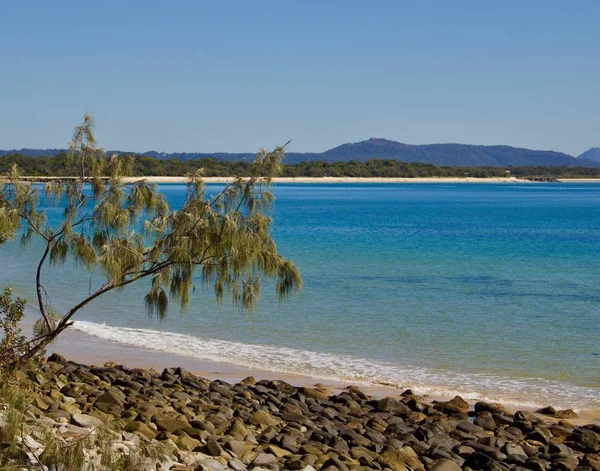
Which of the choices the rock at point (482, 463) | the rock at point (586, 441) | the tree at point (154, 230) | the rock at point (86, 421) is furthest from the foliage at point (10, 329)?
the rock at point (586, 441)

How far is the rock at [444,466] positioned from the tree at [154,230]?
9.00ft

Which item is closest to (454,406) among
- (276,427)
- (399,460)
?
(276,427)

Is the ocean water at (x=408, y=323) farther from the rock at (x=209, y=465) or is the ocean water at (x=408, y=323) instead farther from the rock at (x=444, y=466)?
the rock at (x=209, y=465)

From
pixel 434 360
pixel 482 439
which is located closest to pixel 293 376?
pixel 434 360

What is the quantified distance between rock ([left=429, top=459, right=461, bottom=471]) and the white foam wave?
4.71 m

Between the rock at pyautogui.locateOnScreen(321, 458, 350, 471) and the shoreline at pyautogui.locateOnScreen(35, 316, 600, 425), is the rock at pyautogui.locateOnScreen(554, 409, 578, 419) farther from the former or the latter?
the rock at pyautogui.locateOnScreen(321, 458, 350, 471)

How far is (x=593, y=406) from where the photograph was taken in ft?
44.7

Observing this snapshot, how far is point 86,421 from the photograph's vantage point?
8.99m

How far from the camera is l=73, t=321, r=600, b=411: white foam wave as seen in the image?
14.2m

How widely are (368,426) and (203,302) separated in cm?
1227

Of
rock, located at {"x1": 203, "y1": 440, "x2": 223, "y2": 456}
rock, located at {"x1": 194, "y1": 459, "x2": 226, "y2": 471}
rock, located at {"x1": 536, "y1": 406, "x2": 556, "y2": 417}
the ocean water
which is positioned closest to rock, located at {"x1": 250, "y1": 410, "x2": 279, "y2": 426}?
rock, located at {"x1": 203, "y1": 440, "x2": 223, "y2": 456}

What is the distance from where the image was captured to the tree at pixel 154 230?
410 inches

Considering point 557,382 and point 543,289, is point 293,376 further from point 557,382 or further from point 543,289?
point 543,289

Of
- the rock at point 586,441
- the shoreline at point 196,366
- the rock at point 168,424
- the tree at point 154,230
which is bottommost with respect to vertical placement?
the shoreline at point 196,366
